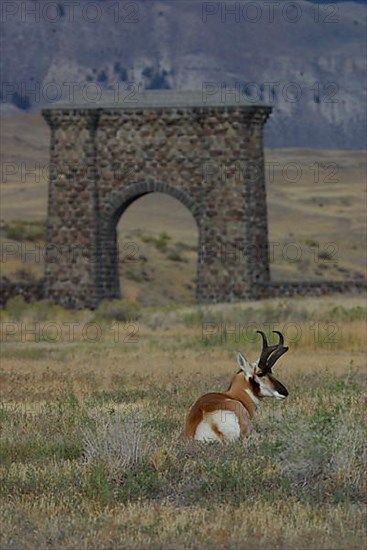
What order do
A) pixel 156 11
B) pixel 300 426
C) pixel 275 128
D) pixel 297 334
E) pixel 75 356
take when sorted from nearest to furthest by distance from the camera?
1. pixel 300 426
2. pixel 75 356
3. pixel 297 334
4. pixel 275 128
5. pixel 156 11

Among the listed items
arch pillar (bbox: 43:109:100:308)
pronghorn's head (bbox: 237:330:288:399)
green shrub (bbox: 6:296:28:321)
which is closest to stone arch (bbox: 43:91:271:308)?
arch pillar (bbox: 43:109:100:308)

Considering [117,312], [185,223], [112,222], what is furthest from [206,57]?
[117,312]

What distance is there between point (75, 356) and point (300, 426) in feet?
52.6

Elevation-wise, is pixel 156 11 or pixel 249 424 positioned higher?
pixel 156 11

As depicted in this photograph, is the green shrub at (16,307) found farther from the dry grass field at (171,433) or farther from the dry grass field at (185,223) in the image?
the dry grass field at (185,223)

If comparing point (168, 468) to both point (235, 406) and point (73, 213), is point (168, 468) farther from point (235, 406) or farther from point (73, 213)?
point (73, 213)

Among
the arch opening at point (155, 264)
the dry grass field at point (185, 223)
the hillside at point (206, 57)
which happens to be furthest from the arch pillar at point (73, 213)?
A: the hillside at point (206, 57)

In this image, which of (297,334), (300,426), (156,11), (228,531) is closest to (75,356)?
(297,334)

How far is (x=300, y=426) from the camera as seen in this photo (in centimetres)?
1390

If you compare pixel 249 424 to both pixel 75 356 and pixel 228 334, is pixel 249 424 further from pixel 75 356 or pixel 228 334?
pixel 228 334

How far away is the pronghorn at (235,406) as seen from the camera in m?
15.5

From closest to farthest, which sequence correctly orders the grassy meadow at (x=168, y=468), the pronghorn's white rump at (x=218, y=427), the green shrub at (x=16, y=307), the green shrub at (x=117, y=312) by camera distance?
the grassy meadow at (x=168, y=468)
the pronghorn's white rump at (x=218, y=427)
the green shrub at (x=117, y=312)
the green shrub at (x=16, y=307)

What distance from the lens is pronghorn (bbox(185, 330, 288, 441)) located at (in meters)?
15.5

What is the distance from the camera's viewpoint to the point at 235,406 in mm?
15719
